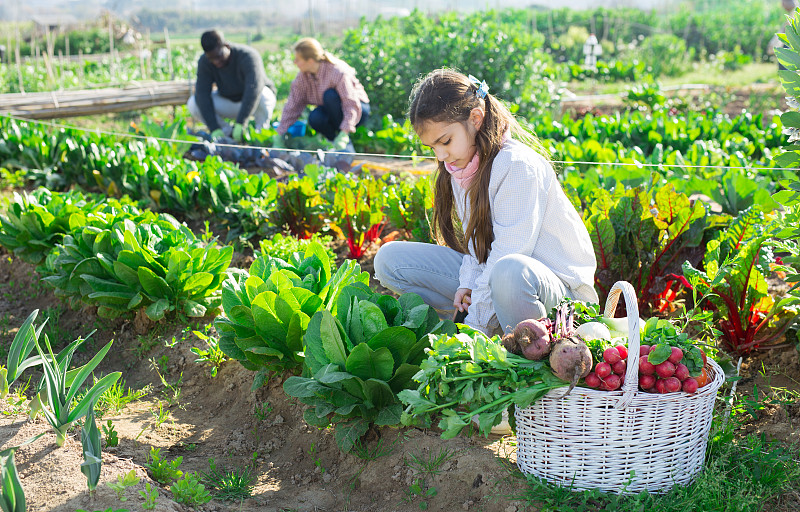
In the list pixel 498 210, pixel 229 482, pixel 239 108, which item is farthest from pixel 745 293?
pixel 239 108

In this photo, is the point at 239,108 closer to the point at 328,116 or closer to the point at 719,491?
the point at 328,116

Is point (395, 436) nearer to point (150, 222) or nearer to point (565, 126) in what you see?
point (150, 222)

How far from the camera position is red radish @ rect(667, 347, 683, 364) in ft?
6.48

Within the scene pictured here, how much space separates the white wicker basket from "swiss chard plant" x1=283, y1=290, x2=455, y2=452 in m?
0.47

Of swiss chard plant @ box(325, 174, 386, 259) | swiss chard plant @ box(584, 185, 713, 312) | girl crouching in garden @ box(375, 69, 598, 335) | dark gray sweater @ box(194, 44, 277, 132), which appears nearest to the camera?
girl crouching in garden @ box(375, 69, 598, 335)

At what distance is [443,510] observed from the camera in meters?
2.19

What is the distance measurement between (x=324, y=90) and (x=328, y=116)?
251 millimetres

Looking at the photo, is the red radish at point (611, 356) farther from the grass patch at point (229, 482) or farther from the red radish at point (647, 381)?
the grass patch at point (229, 482)

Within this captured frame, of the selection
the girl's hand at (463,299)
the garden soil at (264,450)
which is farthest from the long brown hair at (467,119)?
the garden soil at (264,450)

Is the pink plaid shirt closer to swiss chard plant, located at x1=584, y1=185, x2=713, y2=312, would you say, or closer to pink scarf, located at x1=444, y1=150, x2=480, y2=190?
swiss chard plant, located at x1=584, y1=185, x2=713, y2=312

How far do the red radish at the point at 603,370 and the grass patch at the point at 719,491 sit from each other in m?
0.35

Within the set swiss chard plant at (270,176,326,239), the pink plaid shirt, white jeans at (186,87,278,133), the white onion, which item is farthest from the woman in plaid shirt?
the white onion

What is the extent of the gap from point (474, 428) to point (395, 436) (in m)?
0.29

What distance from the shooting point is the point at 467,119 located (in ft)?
8.27
